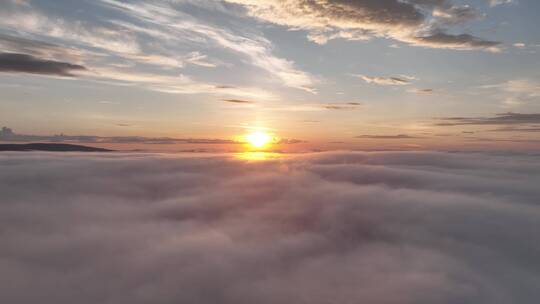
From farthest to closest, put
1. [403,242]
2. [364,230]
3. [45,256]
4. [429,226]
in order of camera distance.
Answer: [364,230], [429,226], [403,242], [45,256]

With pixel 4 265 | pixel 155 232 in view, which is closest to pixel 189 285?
pixel 155 232

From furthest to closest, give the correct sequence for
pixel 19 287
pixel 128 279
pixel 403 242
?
pixel 403 242
pixel 128 279
pixel 19 287

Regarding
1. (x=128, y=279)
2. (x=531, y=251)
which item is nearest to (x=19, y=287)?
(x=128, y=279)

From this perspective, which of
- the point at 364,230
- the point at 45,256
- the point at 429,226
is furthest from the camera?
the point at 364,230

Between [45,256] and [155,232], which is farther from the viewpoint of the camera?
[155,232]

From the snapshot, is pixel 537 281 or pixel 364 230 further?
pixel 364 230

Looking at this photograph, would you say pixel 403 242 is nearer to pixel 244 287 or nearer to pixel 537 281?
pixel 537 281

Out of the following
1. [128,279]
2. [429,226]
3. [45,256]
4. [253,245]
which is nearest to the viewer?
[128,279]

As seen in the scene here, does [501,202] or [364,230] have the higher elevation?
[501,202]

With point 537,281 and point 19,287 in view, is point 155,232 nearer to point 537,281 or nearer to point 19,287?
point 19,287
